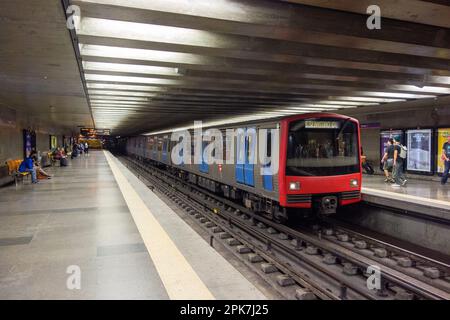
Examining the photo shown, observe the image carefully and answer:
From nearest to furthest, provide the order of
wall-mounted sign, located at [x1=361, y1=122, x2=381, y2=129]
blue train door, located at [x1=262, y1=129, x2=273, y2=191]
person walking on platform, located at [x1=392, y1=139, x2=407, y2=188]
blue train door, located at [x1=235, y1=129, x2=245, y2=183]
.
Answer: blue train door, located at [x1=262, y1=129, x2=273, y2=191] → blue train door, located at [x1=235, y1=129, x2=245, y2=183] → person walking on platform, located at [x1=392, y1=139, x2=407, y2=188] → wall-mounted sign, located at [x1=361, y1=122, x2=381, y2=129]

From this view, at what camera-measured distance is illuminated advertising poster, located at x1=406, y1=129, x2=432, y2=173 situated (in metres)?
12.4

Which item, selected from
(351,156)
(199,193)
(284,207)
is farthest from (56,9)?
(199,193)

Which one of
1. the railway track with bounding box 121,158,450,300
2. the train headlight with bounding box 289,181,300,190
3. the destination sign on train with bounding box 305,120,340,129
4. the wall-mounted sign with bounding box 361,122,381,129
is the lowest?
the railway track with bounding box 121,158,450,300

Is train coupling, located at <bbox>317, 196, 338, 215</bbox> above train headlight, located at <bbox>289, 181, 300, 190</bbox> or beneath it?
beneath

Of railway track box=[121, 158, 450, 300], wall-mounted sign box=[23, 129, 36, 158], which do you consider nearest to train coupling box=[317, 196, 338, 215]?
railway track box=[121, 158, 450, 300]

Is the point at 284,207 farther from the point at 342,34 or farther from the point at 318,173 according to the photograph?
the point at 342,34

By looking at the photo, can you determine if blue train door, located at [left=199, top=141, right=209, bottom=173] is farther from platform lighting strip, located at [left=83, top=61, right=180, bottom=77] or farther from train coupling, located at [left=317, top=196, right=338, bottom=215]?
train coupling, located at [left=317, top=196, right=338, bottom=215]

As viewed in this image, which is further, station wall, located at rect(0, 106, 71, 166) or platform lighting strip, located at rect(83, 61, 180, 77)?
station wall, located at rect(0, 106, 71, 166)

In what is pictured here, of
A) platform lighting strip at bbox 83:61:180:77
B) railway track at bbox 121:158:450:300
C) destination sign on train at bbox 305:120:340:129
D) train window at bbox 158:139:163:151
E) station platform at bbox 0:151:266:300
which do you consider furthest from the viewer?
train window at bbox 158:139:163:151

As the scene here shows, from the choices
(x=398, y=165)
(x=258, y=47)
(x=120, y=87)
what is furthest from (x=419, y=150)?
(x=120, y=87)

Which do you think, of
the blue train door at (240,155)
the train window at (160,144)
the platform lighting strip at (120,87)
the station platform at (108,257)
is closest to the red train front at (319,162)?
the blue train door at (240,155)

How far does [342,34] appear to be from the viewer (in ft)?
16.7

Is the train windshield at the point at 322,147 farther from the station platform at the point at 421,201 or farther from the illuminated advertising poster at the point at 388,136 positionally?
the illuminated advertising poster at the point at 388,136
